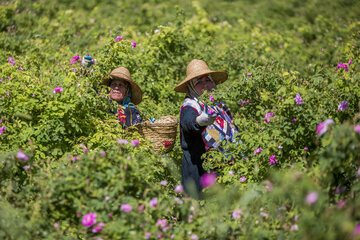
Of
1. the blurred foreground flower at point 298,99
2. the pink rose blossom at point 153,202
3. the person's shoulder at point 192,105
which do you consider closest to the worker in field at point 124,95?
the person's shoulder at point 192,105

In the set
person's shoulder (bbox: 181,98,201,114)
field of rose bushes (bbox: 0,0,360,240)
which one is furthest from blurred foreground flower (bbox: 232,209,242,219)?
person's shoulder (bbox: 181,98,201,114)

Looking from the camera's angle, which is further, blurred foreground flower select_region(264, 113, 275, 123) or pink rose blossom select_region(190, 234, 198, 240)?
blurred foreground flower select_region(264, 113, 275, 123)

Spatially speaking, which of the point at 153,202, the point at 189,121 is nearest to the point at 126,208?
the point at 153,202

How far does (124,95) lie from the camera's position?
392 cm

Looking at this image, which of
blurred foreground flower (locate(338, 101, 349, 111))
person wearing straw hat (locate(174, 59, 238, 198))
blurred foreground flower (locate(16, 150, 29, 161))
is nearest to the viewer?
blurred foreground flower (locate(16, 150, 29, 161))

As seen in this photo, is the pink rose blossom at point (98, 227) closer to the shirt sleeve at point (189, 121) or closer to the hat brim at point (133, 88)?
the shirt sleeve at point (189, 121)

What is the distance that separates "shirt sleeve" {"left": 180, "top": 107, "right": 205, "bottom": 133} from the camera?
2.99m

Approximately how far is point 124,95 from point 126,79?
0.21m

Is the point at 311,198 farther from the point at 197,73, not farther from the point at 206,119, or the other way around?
the point at 197,73

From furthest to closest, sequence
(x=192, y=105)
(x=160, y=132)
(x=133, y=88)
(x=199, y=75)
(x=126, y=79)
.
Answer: (x=133, y=88)
(x=126, y=79)
(x=199, y=75)
(x=160, y=132)
(x=192, y=105)

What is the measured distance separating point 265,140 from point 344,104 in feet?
2.12

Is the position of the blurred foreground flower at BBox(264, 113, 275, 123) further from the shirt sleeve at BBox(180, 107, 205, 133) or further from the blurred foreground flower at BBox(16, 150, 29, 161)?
the blurred foreground flower at BBox(16, 150, 29, 161)

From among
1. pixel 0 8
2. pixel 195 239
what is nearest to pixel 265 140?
pixel 195 239

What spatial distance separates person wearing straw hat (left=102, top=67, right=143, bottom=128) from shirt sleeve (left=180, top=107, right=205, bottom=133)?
2.18 ft
